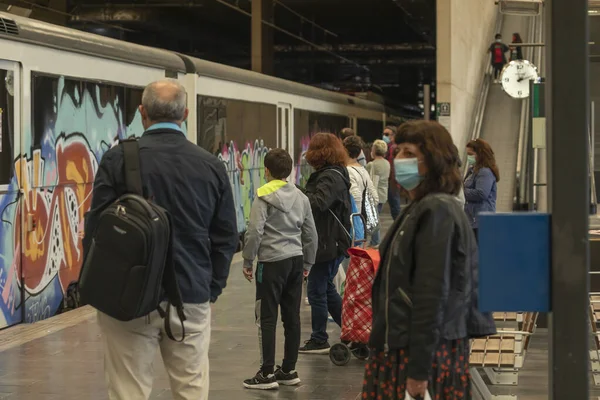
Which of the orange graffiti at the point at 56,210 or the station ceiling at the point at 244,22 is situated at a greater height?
the station ceiling at the point at 244,22

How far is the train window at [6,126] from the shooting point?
9516mm

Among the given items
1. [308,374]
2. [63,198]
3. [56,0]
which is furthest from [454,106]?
[308,374]

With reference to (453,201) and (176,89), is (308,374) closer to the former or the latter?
(176,89)

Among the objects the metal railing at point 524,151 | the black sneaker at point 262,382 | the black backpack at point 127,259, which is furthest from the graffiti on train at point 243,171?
the black backpack at point 127,259

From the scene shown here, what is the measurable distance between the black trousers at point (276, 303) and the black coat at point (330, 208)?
0.97 m

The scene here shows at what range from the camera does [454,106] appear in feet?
81.9

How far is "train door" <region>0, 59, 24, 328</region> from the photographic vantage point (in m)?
9.48

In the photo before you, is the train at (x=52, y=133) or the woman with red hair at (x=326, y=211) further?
the train at (x=52, y=133)

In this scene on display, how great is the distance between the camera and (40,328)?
984 cm

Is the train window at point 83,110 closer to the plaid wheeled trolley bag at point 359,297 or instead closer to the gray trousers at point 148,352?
the plaid wheeled trolley bag at point 359,297

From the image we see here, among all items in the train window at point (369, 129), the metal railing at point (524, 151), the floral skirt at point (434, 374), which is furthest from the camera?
the train window at point (369, 129)

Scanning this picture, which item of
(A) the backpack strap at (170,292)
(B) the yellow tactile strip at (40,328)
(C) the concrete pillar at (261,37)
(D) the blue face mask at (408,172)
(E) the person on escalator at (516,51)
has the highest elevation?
(C) the concrete pillar at (261,37)

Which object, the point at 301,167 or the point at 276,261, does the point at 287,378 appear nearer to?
the point at 276,261

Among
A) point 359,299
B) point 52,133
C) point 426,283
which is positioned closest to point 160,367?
point 359,299
